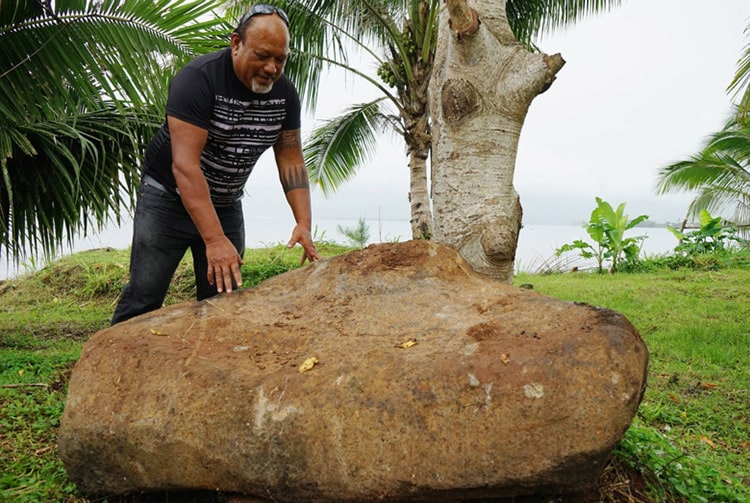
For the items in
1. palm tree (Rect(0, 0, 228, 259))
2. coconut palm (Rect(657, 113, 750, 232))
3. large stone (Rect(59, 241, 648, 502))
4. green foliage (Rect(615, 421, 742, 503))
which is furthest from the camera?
coconut palm (Rect(657, 113, 750, 232))

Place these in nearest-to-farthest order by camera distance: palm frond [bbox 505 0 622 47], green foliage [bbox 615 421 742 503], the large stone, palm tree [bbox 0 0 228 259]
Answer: the large stone < green foliage [bbox 615 421 742 503] < palm tree [bbox 0 0 228 259] < palm frond [bbox 505 0 622 47]

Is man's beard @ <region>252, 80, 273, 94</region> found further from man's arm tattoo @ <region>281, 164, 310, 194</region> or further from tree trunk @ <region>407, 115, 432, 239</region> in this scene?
tree trunk @ <region>407, 115, 432, 239</region>

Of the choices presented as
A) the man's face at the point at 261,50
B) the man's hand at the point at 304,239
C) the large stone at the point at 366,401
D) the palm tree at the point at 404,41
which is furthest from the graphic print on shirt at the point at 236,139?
the palm tree at the point at 404,41

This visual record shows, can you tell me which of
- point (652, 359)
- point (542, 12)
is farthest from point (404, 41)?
point (652, 359)

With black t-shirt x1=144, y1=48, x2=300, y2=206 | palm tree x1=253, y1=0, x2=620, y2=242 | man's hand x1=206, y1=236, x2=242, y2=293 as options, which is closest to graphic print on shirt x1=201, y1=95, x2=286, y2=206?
black t-shirt x1=144, y1=48, x2=300, y2=206

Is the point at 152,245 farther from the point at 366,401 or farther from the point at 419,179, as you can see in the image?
the point at 419,179

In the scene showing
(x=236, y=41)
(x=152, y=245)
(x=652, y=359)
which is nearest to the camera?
(x=236, y=41)

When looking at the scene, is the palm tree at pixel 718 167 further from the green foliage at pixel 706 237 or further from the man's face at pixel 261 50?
the man's face at pixel 261 50

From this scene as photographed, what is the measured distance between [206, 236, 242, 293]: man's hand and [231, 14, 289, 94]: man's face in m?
0.69

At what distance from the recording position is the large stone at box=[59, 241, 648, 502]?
1894 mm

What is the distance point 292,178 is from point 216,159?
406mm

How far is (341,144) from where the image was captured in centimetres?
1050

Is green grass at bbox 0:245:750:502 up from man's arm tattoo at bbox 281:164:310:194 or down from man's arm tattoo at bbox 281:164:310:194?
down

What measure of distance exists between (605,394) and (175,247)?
208 cm
